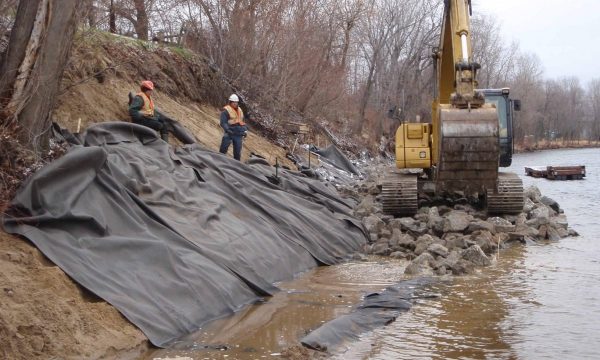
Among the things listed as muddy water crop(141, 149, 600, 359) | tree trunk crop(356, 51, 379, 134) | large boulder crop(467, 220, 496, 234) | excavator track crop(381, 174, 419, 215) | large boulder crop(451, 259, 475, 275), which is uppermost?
tree trunk crop(356, 51, 379, 134)

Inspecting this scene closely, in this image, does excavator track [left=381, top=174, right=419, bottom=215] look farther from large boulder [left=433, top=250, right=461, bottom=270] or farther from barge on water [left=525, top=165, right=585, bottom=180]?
barge on water [left=525, top=165, right=585, bottom=180]

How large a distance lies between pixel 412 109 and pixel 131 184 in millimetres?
36970

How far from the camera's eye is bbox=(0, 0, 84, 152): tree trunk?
802cm

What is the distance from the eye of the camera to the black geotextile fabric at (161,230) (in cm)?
641

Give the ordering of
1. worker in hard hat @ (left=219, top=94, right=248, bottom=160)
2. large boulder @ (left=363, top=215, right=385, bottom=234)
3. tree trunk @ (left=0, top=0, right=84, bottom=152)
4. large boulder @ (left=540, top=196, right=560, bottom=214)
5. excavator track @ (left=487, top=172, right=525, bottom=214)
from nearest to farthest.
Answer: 1. tree trunk @ (left=0, top=0, right=84, bottom=152)
2. large boulder @ (left=363, top=215, right=385, bottom=234)
3. excavator track @ (left=487, top=172, right=525, bottom=214)
4. worker in hard hat @ (left=219, top=94, right=248, bottom=160)
5. large boulder @ (left=540, top=196, right=560, bottom=214)

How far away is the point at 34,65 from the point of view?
8266mm

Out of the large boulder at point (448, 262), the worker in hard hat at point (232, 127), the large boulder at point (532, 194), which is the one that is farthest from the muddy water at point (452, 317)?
the large boulder at point (532, 194)

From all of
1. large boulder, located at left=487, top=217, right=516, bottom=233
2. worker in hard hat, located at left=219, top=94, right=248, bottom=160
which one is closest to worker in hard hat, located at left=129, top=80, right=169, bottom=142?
worker in hard hat, located at left=219, top=94, right=248, bottom=160

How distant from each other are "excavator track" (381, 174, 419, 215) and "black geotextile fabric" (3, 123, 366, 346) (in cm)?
278

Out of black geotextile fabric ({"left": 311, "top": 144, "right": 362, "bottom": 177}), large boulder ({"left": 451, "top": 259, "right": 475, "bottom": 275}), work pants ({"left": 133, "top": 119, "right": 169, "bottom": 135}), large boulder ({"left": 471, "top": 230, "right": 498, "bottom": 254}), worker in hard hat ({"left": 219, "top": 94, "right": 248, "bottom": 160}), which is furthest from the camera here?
black geotextile fabric ({"left": 311, "top": 144, "right": 362, "bottom": 177})

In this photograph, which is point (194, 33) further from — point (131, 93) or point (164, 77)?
point (131, 93)

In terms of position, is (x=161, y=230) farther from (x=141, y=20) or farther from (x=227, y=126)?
(x=141, y=20)

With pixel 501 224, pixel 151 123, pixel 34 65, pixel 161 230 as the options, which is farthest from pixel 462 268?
pixel 34 65

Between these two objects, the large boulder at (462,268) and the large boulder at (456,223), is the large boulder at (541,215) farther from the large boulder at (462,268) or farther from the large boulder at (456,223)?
the large boulder at (462,268)
